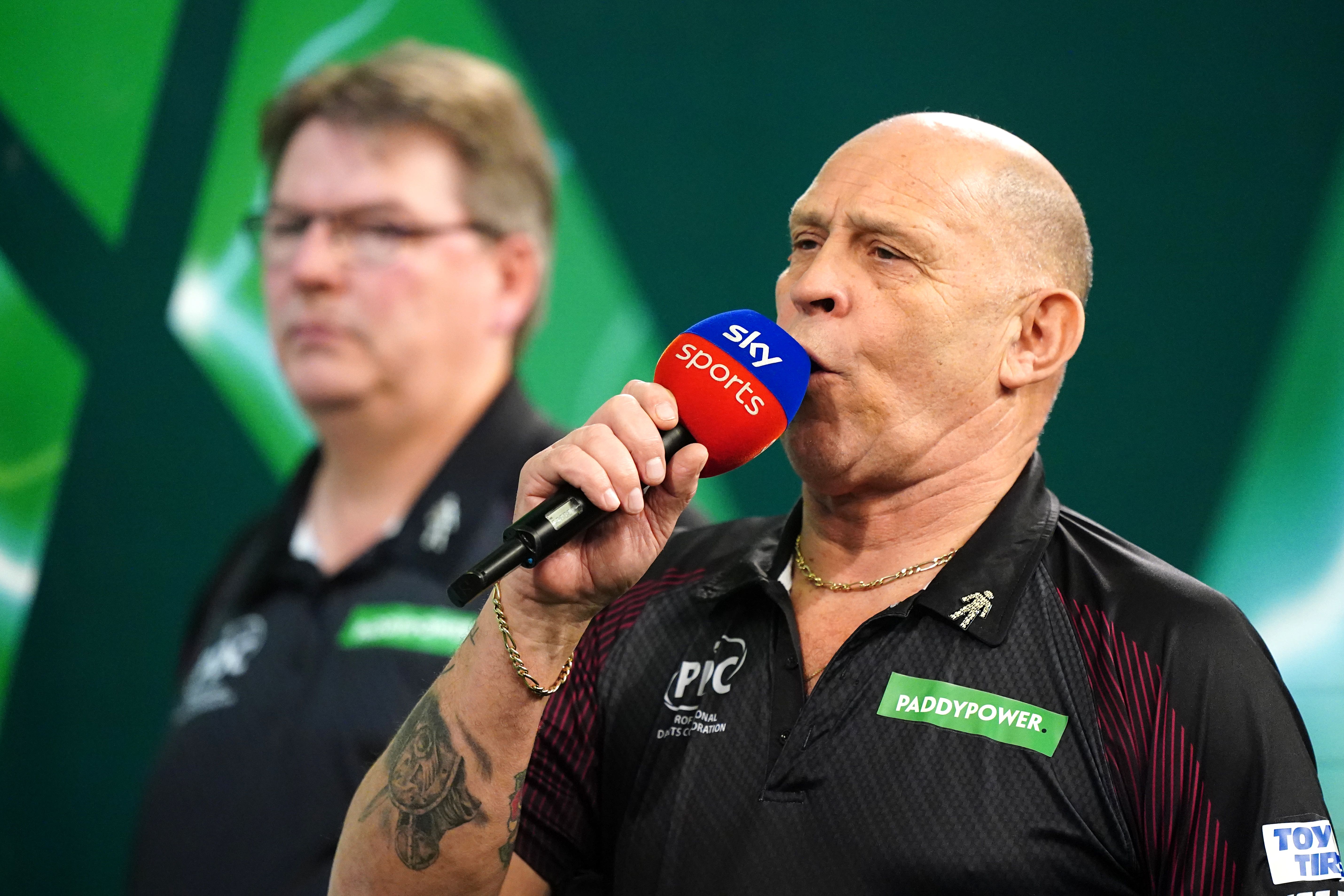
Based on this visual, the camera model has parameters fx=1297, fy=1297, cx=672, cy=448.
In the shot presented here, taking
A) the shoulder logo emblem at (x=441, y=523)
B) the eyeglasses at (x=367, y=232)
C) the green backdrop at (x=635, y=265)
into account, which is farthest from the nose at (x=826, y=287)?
the eyeglasses at (x=367, y=232)

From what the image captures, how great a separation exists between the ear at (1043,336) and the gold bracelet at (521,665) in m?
0.61

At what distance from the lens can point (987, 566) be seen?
142 cm

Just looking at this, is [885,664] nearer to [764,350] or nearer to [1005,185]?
[764,350]

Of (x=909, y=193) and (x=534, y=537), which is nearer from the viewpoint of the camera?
(x=534, y=537)

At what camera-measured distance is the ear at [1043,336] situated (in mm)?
1521

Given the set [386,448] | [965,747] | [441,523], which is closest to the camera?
[965,747]

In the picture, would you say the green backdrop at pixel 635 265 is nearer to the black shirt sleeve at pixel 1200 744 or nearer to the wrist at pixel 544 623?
the black shirt sleeve at pixel 1200 744

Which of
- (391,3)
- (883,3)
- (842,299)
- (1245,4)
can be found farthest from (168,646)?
(1245,4)

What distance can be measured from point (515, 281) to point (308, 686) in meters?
1.04

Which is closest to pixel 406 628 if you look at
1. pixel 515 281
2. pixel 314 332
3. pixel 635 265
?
pixel 314 332

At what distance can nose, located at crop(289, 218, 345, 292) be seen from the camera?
9.34 ft

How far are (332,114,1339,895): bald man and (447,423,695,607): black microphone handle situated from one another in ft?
0.11

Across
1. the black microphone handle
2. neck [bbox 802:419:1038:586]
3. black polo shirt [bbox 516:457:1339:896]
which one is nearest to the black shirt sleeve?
black polo shirt [bbox 516:457:1339:896]

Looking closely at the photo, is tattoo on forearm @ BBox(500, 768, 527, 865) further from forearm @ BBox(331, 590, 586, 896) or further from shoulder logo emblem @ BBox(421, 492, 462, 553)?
shoulder logo emblem @ BBox(421, 492, 462, 553)
